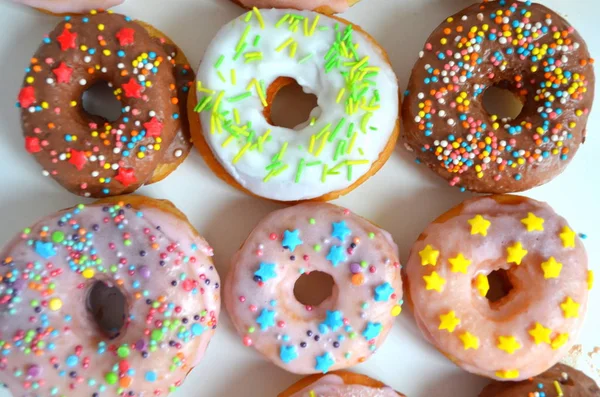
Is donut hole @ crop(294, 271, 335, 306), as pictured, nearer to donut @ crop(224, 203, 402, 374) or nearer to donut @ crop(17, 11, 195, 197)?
donut @ crop(224, 203, 402, 374)

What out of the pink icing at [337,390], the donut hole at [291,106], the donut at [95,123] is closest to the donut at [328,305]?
the pink icing at [337,390]

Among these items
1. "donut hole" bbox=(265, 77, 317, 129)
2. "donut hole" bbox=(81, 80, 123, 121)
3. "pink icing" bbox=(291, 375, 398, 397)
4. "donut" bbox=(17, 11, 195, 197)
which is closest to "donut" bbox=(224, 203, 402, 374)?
"pink icing" bbox=(291, 375, 398, 397)

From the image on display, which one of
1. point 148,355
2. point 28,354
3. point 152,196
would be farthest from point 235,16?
point 28,354

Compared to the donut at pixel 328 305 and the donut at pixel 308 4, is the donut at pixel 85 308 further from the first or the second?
the donut at pixel 308 4

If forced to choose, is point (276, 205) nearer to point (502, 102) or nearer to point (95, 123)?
point (95, 123)

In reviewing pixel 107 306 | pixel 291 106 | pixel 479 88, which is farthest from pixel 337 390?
pixel 479 88

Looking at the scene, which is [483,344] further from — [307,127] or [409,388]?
[307,127]
